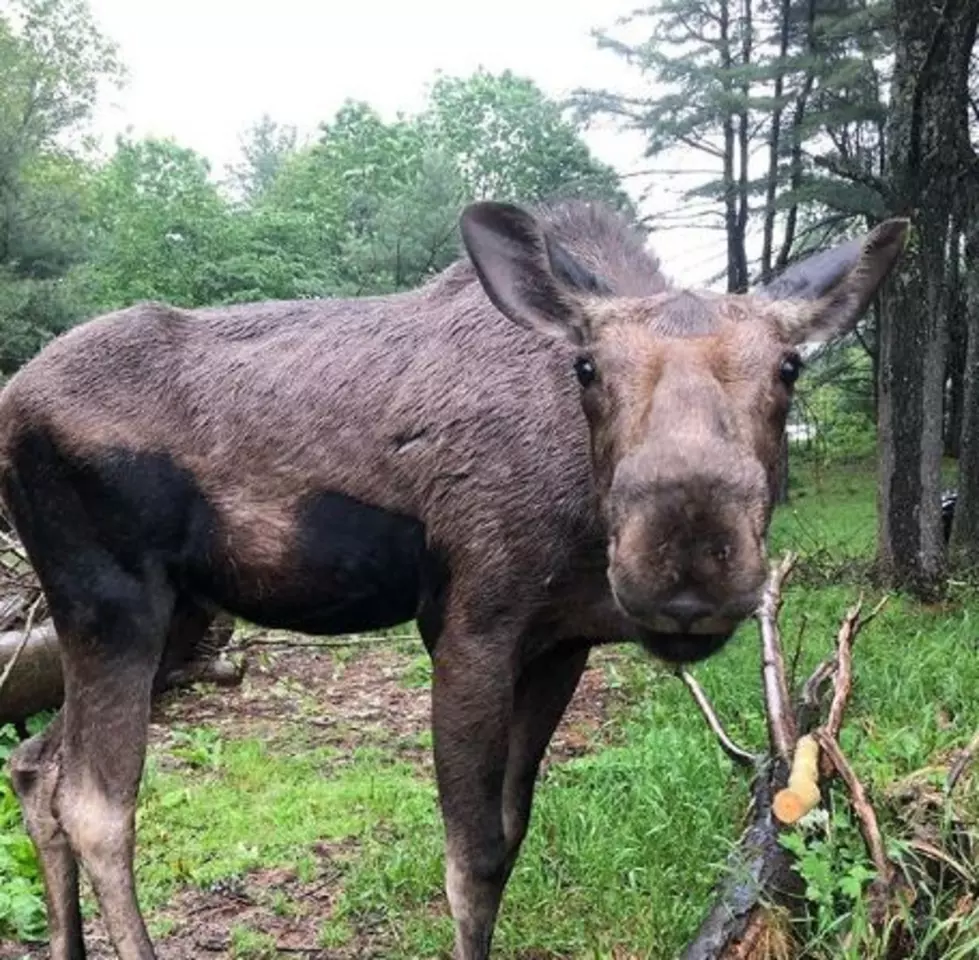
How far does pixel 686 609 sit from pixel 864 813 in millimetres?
1222

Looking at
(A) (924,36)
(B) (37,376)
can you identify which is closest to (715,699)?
(B) (37,376)

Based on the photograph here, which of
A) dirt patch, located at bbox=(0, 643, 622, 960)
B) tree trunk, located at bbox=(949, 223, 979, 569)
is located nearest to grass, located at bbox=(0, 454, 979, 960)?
dirt patch, located at bbox=(0, 643, 622, 960)

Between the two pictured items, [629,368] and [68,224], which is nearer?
[629,368]

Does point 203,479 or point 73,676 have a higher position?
point 203,479

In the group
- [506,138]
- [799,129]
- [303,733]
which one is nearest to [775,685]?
[303,733]

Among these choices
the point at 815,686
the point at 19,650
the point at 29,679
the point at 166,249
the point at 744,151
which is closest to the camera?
the point at 815,686

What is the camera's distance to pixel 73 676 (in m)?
3.83

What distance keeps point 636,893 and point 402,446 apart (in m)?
1.86

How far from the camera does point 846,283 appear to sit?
11.2 feet

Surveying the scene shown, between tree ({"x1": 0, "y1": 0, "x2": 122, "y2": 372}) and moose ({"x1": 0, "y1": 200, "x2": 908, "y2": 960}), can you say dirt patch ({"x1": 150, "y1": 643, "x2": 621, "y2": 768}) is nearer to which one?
moose ({"x1": 0, "y1": 200, "x2": 908, "y2": 960})

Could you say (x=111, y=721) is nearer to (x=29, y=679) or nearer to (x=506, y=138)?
(x=29, y=679)

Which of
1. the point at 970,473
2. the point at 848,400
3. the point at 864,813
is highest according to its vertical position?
the point at 864,813

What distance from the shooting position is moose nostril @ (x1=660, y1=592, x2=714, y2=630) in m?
2.65

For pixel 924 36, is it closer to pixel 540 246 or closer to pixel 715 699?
pixel 715 699
